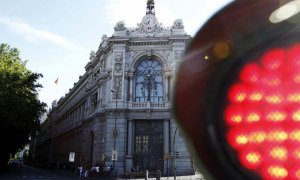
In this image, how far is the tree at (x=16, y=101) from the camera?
120 feet

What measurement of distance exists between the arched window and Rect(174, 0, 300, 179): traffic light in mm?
41043

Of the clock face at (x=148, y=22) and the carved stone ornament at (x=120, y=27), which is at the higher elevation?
the clock face at (x=148, y=22)

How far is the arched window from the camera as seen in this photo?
4281 cm

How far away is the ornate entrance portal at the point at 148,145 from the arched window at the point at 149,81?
2.66 m

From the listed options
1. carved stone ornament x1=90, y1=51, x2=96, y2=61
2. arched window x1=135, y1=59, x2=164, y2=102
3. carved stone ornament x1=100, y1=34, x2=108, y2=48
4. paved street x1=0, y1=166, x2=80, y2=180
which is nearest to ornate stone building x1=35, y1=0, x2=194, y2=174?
arched window x1=135, y1=59, x2=164, y2=102

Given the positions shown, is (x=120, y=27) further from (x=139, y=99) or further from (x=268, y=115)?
(x=268, y=115)

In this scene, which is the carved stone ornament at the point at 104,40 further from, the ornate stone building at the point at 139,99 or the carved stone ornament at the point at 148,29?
the carved stone ornament at the point at 148,29

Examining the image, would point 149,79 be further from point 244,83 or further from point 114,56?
point 244,83

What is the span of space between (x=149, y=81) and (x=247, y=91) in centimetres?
4187

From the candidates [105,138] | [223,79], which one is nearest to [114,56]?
[105,138]

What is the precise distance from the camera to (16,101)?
121ft

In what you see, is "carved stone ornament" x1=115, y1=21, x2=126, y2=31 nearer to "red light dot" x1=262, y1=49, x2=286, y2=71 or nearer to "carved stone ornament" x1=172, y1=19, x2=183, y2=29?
"carved stone ornament" x1=172, y1=19, x2=183, y2=29

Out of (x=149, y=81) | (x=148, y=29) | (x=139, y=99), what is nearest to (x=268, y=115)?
(x=139, y=99)

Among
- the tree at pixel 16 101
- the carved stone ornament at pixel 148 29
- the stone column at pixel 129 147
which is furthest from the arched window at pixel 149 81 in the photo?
the tree at pixel 16 101
